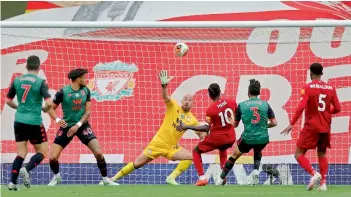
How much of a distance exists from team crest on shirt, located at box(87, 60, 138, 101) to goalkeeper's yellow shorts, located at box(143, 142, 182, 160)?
116 inches

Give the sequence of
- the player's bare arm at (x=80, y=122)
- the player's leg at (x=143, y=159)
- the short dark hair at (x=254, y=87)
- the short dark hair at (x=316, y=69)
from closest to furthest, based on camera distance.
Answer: the short dark hair at (x=316, y=69) → the player's bare arm at (x=80, y=122) → the short dark hair at (x=254, y=87) → the player's leg at (x=143, y=159)

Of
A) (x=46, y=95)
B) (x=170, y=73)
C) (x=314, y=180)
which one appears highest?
(x=170, y=73)

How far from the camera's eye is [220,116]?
15.9m

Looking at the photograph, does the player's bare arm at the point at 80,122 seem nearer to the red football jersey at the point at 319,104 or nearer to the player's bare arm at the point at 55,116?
the player's bare arm at the point at 55,116

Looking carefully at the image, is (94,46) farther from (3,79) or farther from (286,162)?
(286,162)

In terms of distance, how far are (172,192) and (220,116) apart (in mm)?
2262

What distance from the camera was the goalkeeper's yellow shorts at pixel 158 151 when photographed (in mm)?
16812

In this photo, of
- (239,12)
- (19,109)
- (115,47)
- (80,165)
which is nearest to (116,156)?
(80,165)

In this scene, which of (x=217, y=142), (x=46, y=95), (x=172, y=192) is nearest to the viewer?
(x=172, y=192)

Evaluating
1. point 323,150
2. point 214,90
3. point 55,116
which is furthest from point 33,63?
point 323,150

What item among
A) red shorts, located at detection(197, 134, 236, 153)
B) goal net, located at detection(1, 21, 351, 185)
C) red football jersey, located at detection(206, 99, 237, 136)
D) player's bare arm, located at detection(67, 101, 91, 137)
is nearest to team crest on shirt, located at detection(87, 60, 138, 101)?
goal net, located at detection(1, 21, 351, 185)

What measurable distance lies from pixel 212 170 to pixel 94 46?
127 inches

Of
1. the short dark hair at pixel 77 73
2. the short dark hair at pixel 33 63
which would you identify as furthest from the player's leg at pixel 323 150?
the short dark hair at pixel 33 63

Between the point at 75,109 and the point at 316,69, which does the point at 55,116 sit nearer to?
the point at 75,109
